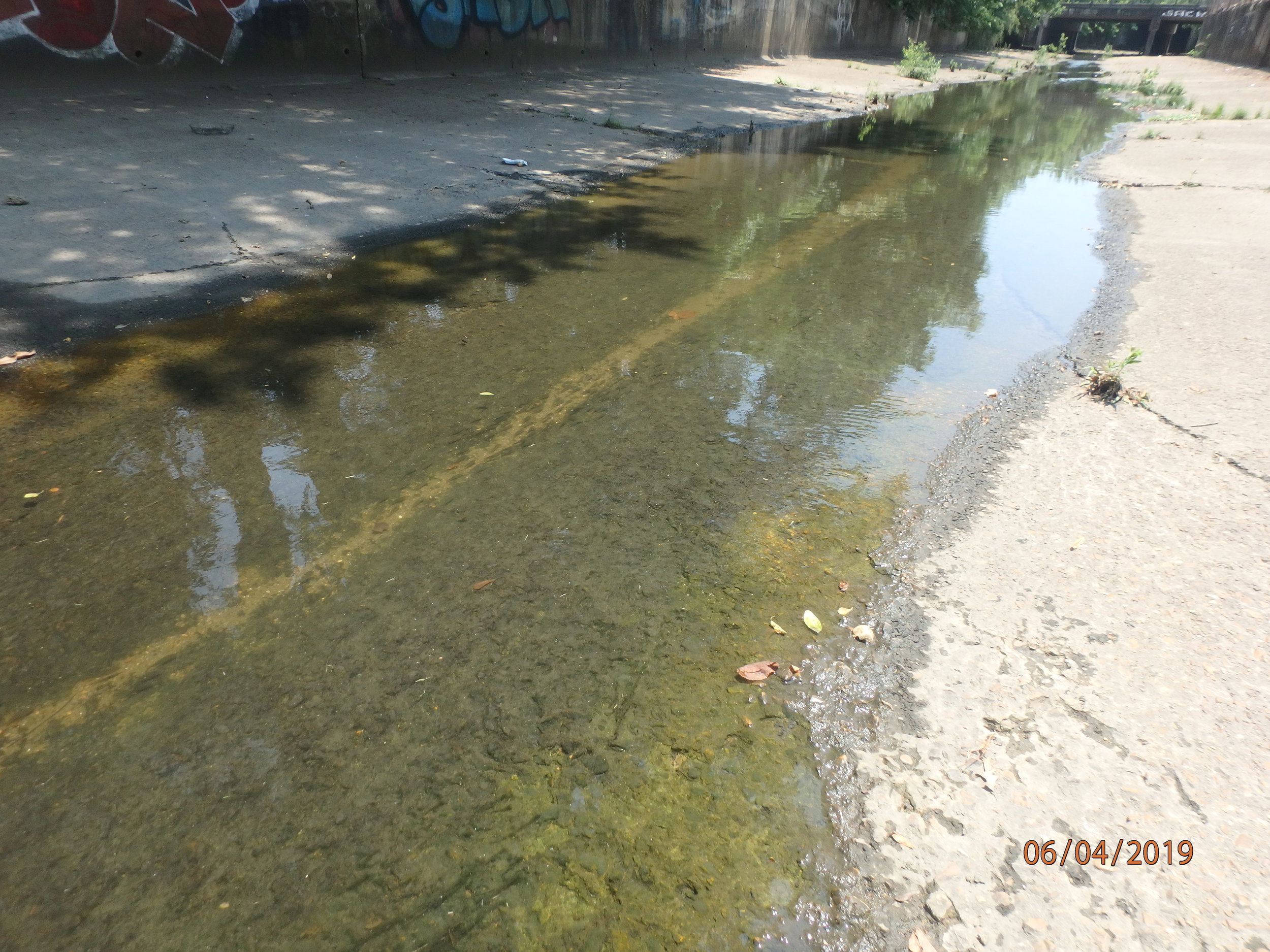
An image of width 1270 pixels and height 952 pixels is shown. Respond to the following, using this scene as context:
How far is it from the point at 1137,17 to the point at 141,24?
75603 millimetres

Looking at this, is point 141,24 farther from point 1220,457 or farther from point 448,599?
point 1220,457

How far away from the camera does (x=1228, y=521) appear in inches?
104

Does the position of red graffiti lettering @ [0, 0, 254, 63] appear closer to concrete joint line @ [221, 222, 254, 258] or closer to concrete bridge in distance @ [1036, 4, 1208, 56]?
concrete joint line @ [221, 222, 254, 258]

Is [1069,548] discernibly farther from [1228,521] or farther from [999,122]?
[999,122]

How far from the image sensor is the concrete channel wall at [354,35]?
8344 mm

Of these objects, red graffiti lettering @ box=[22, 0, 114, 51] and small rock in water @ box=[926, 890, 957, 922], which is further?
red graffiti lettering @ box=[22, 0, 114, 51]

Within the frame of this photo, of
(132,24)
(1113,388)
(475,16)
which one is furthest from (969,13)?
(1113,388)

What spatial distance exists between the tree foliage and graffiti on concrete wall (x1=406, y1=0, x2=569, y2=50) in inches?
866

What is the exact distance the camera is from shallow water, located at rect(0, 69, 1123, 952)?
160cm

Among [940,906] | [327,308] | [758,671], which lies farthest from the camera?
[327,308]

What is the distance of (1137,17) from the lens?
59844 millimetres

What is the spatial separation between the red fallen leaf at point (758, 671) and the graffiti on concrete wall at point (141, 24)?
10.4 meters

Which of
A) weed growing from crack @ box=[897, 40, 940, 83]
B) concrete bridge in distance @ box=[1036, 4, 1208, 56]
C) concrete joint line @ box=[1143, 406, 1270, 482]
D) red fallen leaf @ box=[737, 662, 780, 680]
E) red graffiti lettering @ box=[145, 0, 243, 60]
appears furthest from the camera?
concrete bridge in distance @ box=[1036, 4, 1208, 56]

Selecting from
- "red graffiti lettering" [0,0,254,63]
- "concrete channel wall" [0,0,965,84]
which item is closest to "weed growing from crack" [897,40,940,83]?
"concrete channel wall" [0,0,965,84]
